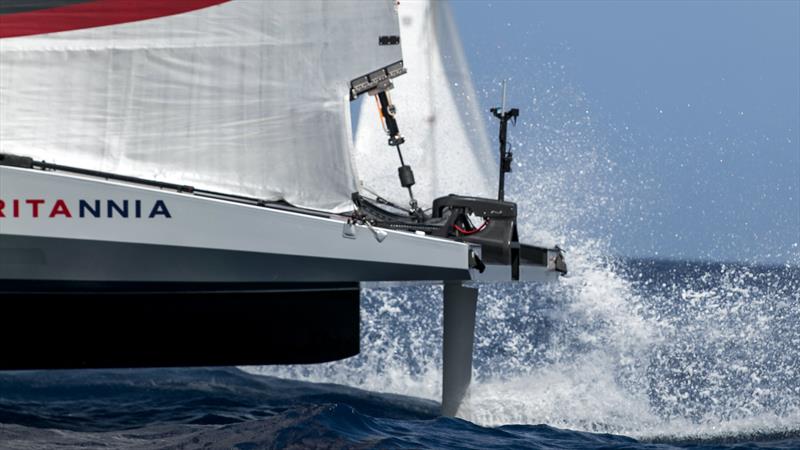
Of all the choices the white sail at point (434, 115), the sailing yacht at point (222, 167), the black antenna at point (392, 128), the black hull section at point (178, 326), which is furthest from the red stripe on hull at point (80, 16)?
the white sail at point (434, 115)

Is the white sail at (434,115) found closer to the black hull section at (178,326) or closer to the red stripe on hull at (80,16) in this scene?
the black hull section at (178,326)

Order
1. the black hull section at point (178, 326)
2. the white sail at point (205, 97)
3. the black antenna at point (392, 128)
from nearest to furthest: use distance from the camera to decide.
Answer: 1. the white sail at point (205, 97)
2. the black hull section at point (178, 326)
3. the black antenna at point (392, 128)

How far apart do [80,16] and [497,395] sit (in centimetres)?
457

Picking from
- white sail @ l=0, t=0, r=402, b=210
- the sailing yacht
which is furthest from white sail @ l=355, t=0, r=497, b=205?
white sail @ l=0, t=0, r=402, b=210

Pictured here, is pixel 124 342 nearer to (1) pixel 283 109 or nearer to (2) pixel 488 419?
(1) pixel 283 109

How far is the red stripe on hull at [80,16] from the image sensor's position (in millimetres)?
9211

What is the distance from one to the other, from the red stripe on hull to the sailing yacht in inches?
0.4

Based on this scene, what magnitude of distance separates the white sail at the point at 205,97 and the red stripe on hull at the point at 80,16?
0.04 m

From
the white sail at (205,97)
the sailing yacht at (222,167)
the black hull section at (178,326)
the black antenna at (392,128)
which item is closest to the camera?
the sailing yacht at (222,167)

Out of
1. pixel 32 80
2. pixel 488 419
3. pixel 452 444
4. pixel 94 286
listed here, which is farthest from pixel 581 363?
pixel 32 80

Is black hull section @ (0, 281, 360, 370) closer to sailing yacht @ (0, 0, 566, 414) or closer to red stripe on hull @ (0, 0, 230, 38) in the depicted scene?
sailing yacht @ (0, 0, 566, 414)

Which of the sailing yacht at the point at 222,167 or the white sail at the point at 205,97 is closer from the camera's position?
the sailing yacht at the point at 222,167

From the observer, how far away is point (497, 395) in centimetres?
1040

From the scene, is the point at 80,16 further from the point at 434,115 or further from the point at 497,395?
the point at 497,395
